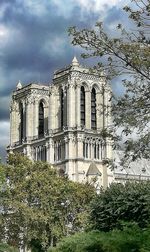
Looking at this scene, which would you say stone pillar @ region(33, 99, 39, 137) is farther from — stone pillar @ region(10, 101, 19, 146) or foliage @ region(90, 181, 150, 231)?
foliage @ region(90, 181, 150, 231)

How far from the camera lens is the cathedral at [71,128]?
370 ft

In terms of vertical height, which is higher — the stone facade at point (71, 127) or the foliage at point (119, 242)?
the stone facade at point (71, 127)

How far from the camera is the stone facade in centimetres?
11269

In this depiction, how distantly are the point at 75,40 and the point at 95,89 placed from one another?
96.3 m

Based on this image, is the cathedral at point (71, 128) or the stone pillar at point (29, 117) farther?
the stone pillar at point (29, 117)

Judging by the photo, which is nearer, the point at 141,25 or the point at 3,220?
the point at 141,25

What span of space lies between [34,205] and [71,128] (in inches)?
2049

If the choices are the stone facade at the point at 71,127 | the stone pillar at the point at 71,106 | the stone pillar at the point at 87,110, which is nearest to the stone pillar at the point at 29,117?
the stone facade at the point at 71,127

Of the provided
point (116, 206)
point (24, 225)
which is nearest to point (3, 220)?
point (24, 225)

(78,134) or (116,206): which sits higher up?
(78,134)

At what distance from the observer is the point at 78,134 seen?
113 meters

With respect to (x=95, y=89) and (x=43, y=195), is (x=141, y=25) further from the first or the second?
(x=95, y=89)

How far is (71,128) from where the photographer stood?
114m

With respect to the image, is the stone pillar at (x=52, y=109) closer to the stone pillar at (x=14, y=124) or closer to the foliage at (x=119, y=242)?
the stone pillar at (x=14, y=124)
